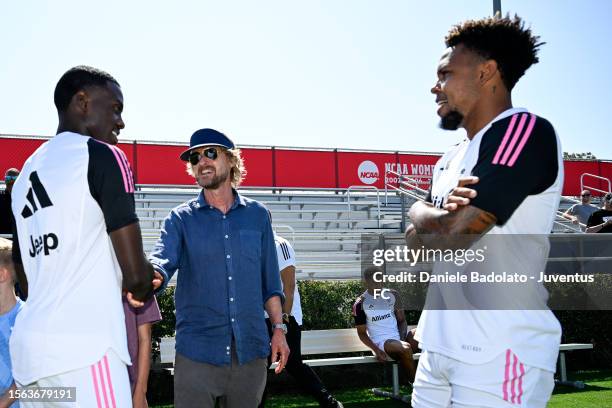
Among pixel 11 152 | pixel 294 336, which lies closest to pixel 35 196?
pixel 294 336

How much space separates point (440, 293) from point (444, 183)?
16.3 inches

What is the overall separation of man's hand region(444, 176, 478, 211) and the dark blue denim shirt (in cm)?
190

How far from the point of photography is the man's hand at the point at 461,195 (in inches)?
95.8

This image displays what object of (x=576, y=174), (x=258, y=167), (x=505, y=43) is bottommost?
(x=576, y=174)

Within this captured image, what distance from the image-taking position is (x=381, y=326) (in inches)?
349

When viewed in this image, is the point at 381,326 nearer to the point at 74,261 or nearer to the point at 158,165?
the point at 74,261

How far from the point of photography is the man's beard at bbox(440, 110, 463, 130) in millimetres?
2802

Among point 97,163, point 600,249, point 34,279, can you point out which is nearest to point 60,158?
point 97,163

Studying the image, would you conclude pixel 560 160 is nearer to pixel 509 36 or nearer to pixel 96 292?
pixel 509 36

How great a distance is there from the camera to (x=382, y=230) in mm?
16734

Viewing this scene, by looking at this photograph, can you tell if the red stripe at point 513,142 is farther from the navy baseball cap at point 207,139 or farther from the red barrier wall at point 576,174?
the red barrier wall at point 576,174

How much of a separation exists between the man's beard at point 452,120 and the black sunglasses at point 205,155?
187 cm

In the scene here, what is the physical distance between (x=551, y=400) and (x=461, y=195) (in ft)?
23.1

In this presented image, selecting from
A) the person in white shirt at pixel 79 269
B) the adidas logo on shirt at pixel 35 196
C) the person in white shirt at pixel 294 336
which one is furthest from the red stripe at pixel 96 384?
the person in white shirt at pixel 294 336
